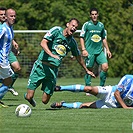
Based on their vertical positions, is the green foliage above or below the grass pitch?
below

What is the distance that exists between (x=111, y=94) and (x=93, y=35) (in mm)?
5400

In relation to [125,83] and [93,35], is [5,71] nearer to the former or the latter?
[125,83]

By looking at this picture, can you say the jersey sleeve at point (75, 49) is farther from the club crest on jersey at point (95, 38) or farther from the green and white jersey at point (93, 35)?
the club crest on jersey at point (95, 38)

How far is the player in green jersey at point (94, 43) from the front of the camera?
16688mm

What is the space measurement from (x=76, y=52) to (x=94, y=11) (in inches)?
166

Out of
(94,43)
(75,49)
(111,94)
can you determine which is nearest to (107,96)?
(111,94)

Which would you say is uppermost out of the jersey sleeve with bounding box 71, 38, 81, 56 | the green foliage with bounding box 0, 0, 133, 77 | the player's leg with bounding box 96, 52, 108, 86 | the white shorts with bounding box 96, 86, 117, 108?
the jersey sleeve with bounding box 71, 38, 81, 56

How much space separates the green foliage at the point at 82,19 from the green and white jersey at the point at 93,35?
11.1 m

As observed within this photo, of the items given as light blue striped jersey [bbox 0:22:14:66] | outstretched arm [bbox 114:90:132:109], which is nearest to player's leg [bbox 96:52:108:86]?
light blue striped jersey [bbox 0:22:14:66]

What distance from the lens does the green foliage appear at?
93.7 ft

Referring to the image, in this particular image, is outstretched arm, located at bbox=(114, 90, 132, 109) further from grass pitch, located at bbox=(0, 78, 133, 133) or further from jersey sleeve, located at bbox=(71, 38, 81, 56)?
jersey sleeve, located at bbox=(71, 38, 81, 56)

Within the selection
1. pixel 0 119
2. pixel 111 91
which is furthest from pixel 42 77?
pixel 0 119

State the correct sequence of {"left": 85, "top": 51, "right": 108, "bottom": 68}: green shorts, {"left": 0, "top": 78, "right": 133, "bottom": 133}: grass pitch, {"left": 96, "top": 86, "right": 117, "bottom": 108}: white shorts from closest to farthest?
1. {"left": 0, "top": 78, "right": 133, "bottom": 133}: grass pitch
2. {"left": 96, "top": 86, "right": 117, "bottom": 108}: white shorts
3. {"left": 85, "top": 51, "right": 108, "bottom": 68}: green shorts

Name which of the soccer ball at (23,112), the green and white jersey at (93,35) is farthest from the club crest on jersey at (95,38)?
the soccer ball at (23,112)
